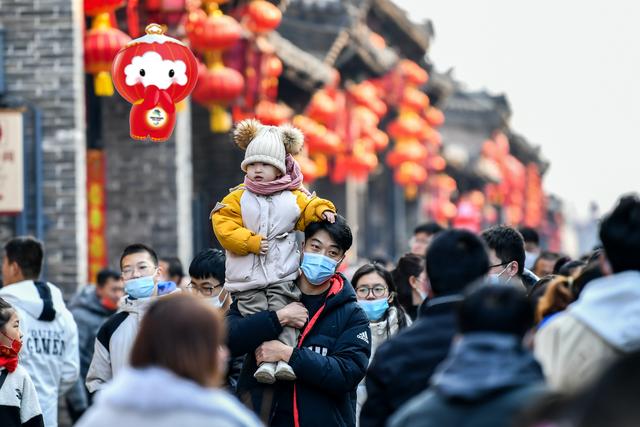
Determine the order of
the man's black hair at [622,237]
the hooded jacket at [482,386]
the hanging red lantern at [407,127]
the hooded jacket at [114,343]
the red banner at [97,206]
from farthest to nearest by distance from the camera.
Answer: the hanging red lantern at [407,127] → the red banner at [97,206] → the hooded jacket at [114,343] → the man's black hair at [622,237] → the hooded jacket at [482,386]

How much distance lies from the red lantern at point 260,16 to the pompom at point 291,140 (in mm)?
7947

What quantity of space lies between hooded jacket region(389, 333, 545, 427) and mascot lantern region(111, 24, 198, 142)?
423 cm

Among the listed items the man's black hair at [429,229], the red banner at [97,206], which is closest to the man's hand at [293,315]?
the man's black hair at [429,229]

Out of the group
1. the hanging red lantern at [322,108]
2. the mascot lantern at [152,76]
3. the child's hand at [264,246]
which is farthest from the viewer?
the hanging red lantern at [322,108]

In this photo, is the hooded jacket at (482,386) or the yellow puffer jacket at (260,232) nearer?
the hooded jacket at (482,386)

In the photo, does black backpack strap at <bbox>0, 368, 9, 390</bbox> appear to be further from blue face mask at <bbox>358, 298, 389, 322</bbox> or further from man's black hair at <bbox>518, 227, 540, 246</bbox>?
man's black hair at <bbox>518, 227, 540, 246</bbox>

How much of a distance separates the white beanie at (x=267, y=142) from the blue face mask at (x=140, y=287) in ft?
3.14

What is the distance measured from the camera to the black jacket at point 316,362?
639cm

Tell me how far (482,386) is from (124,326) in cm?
338

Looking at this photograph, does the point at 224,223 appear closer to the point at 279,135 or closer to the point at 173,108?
the point at 279,135

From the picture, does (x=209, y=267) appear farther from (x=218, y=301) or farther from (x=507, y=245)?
(x=507, y=245)

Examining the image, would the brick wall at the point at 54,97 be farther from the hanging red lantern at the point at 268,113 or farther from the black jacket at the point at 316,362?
the black jacket at the point at 316,362

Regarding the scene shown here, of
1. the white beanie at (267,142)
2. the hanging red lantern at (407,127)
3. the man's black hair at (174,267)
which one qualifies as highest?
the hanging red lantern at (407,127)

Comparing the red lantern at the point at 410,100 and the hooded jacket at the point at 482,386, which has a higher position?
the red lantern at the point at 410,100
